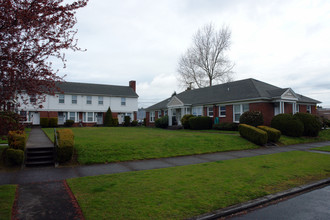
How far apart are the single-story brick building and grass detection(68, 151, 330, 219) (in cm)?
1396

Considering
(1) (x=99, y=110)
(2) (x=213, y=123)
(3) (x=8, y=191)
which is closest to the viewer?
(3) (x=8, y=191)

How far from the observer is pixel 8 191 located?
6043 millimetres

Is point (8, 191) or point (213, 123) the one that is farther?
point (213, 123)

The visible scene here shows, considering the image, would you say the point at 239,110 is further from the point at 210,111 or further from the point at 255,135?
the point at 255,135

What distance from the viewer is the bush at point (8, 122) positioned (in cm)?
461

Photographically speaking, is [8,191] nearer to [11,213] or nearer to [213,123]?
[11,213]

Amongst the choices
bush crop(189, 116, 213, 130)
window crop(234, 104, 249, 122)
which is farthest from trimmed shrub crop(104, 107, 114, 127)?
window crop(234, 104, 249, 122)

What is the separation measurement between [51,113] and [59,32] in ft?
115

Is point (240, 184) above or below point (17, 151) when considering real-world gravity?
below

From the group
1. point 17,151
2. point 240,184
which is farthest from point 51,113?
point 240,184

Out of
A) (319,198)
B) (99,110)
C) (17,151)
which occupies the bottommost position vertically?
(319,198)

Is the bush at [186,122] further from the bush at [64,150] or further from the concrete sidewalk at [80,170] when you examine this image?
the bush at [64,150]

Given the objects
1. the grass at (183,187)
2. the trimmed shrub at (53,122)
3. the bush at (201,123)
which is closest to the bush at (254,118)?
the bush at (201,123)

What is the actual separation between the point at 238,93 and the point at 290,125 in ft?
27.0
